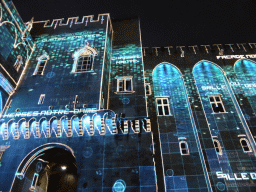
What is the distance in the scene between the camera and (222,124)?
2030 centimetres

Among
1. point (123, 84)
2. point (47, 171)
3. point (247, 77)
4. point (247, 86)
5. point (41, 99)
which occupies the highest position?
point (247, 77)

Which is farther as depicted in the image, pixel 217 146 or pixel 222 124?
pixel 222 124

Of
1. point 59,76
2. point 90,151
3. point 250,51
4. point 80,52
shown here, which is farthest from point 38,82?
point 250,51

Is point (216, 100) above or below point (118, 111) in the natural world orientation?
above

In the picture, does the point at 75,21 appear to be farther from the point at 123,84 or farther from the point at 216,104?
the point at 216,104

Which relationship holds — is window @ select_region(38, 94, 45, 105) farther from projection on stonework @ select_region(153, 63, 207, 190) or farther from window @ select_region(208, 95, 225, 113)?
window @ select_region(208, 95, 225, 113)

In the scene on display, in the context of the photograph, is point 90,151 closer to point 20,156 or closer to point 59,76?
point 20,156

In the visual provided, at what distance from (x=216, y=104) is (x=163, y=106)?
6351mm

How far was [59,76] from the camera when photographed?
20375 millimetres

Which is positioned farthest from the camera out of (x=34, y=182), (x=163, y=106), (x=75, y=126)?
(x=163, y=106)

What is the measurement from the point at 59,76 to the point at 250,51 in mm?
26273

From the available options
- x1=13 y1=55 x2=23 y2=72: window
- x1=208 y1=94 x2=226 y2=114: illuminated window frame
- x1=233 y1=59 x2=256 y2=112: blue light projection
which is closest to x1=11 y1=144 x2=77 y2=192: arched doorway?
x1=13 y1=55 x2=23 y2=72: window

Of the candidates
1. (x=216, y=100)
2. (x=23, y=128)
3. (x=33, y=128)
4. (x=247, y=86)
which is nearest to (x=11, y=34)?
(x=23, y=128)

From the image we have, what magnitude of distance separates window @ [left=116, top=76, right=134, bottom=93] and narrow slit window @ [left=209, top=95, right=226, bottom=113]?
10.0m
